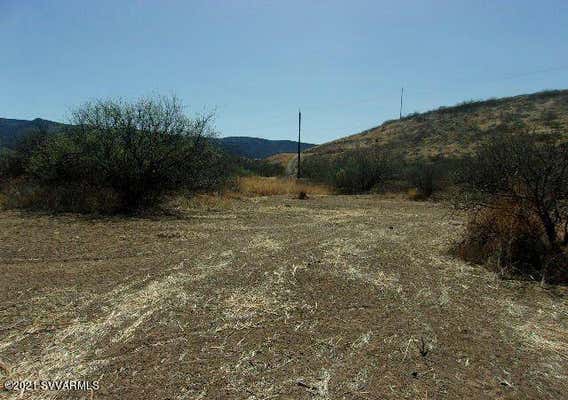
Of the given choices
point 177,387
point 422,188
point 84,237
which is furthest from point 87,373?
point 422,188

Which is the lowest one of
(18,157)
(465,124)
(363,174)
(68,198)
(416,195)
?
(416,195)

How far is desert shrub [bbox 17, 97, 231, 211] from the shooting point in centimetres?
1148

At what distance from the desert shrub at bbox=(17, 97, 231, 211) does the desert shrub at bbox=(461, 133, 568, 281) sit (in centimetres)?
794

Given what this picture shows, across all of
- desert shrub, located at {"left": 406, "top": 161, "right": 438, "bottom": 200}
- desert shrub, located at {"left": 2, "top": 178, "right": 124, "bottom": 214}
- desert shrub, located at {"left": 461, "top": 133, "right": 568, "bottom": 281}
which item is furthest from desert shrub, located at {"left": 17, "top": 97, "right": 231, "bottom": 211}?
desert shrub, located at {"left": 406, "top": 161, "right": 438, "bottom": 200}

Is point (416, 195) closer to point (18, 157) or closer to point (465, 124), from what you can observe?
point (18, 157)

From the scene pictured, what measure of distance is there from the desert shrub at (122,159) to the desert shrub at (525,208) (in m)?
7.94

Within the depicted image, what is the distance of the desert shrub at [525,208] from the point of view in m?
6.36

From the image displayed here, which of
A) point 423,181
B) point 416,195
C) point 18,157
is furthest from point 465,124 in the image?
point 18,157

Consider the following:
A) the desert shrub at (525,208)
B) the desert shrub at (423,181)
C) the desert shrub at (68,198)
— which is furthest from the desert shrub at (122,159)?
the desert shrub at (423,181)

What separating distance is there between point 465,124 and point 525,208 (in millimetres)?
39800

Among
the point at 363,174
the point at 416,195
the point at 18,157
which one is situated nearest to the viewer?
the point at 18,157

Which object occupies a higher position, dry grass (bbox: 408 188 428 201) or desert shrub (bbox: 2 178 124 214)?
desert shrub (bbox: 2 178 124 214)

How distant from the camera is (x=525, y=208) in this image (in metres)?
6.81

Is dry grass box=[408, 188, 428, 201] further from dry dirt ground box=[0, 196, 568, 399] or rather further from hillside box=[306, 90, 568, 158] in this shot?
hillside box=[306, 90, 568, 158]
